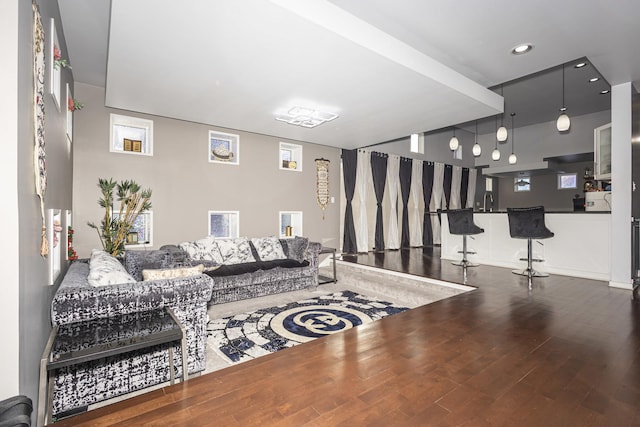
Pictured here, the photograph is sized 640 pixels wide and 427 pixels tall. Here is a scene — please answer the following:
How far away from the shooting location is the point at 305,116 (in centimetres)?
460

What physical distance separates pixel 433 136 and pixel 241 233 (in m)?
6.63

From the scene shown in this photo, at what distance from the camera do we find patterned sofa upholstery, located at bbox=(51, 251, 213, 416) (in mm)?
1963

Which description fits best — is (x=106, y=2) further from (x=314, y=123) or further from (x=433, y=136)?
(x=433, y=136)

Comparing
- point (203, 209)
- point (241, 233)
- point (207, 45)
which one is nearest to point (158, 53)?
point (207, 45)

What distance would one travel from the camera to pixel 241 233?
5820mm

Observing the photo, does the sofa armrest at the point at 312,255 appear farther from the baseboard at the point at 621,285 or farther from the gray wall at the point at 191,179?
the baseboard at the point at 621,285

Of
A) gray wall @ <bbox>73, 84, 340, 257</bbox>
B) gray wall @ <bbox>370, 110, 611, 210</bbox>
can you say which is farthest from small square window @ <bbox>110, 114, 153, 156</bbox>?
gray wall @ <bbox>370, 110, 611, 210</bbox>

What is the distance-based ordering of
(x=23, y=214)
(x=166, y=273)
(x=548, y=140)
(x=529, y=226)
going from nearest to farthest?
(x=23, y=214) < (x=166, y=273) < (x=529, y=226) < (x=548, y=140)

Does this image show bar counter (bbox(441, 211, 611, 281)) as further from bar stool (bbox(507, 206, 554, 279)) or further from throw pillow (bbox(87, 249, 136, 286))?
throw pillow (bbox(87, 249, 136, 286))

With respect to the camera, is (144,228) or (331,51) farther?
(144,228)

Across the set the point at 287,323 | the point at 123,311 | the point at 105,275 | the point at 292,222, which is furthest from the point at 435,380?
the point at 292,222

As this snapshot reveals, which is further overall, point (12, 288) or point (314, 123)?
point (314, 123)

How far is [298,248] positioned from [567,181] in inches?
376

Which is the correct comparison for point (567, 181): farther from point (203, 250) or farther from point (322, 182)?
point (203, 250)
